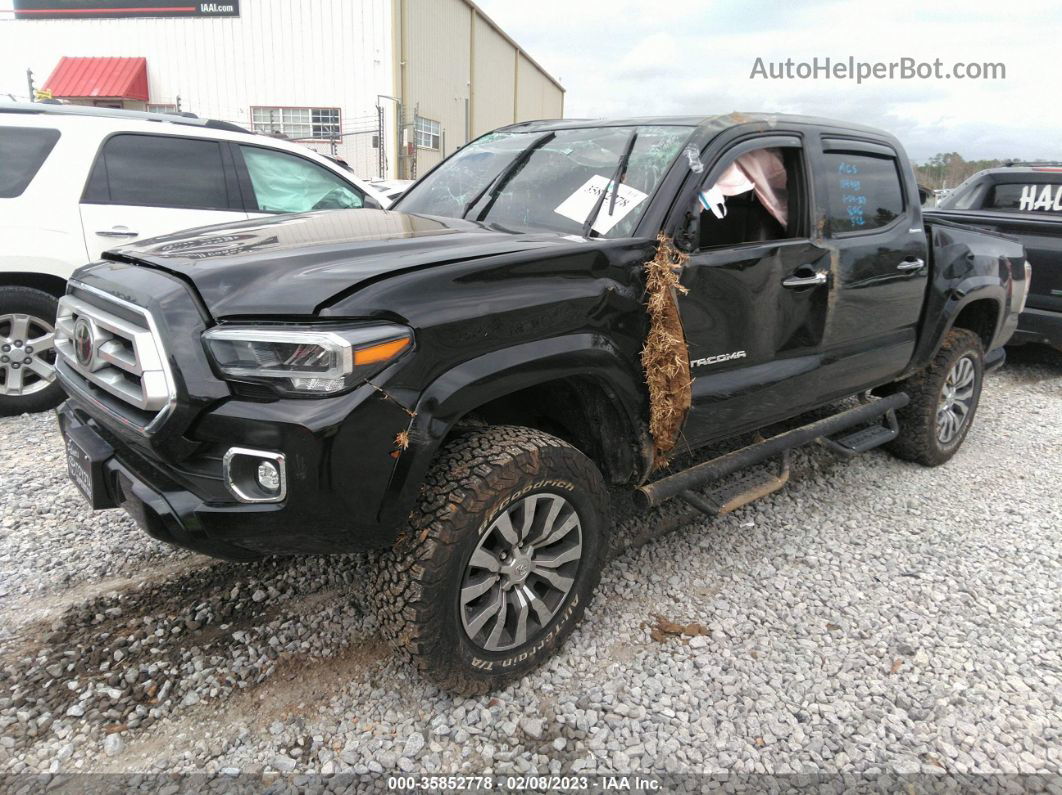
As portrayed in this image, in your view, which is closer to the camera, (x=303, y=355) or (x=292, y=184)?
(x=303, y=355)

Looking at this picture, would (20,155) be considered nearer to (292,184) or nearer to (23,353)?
(23,353)

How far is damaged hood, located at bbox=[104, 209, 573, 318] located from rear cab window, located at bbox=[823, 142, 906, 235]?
1644mm

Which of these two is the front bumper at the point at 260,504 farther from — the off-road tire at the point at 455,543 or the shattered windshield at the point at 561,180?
the shattered windshield at the point at 561,180

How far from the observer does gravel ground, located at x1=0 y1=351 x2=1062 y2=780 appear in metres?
2.32

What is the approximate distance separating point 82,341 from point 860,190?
3.62 meters

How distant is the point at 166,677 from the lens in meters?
2.53

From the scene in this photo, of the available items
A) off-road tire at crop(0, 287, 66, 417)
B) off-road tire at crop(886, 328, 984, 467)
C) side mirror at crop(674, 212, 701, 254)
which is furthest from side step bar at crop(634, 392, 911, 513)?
off-road tire at crop(0, 287, 66, 417)

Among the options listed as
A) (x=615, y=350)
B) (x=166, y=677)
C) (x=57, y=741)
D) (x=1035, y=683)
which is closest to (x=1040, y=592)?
(x=1035, y=683)

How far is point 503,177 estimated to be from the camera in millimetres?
3436

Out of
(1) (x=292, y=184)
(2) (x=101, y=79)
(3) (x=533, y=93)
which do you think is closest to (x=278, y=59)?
(2) (x=101, y=79)

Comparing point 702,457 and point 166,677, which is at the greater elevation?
point 702,457

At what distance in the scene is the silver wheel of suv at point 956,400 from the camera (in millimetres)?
4746

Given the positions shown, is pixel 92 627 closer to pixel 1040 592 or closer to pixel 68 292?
pixel 68 292

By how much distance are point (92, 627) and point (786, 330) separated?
10.2 feet
